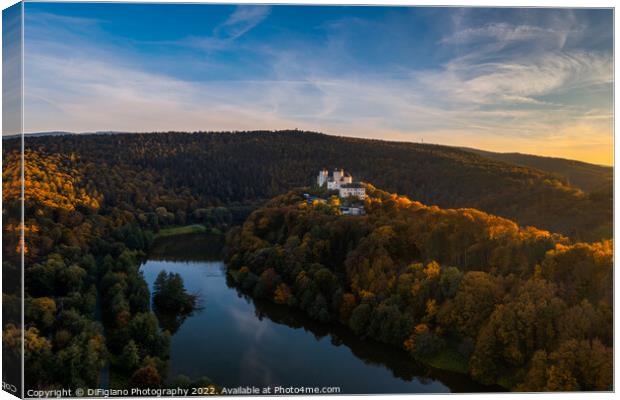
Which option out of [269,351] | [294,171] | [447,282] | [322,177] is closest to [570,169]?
[447,282]

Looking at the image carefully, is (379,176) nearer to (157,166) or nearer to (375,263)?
(375,263)

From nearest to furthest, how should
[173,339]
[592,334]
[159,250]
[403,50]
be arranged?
[592,334] → [403,50] → [173,339] → [159,250]

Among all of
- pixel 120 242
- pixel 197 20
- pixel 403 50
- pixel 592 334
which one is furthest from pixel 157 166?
pixel 592 334

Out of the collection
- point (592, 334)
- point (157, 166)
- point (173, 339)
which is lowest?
point (173, 339)

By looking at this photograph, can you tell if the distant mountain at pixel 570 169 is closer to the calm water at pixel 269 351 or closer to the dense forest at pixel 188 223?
the dense forest at pixel 188 223

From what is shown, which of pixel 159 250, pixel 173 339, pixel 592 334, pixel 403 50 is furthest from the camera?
pixel 159 250

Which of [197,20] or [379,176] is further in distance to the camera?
[379,176]

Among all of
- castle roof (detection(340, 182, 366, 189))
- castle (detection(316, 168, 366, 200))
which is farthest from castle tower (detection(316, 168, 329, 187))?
castle roof (detection(340, 182, 366, 189))
